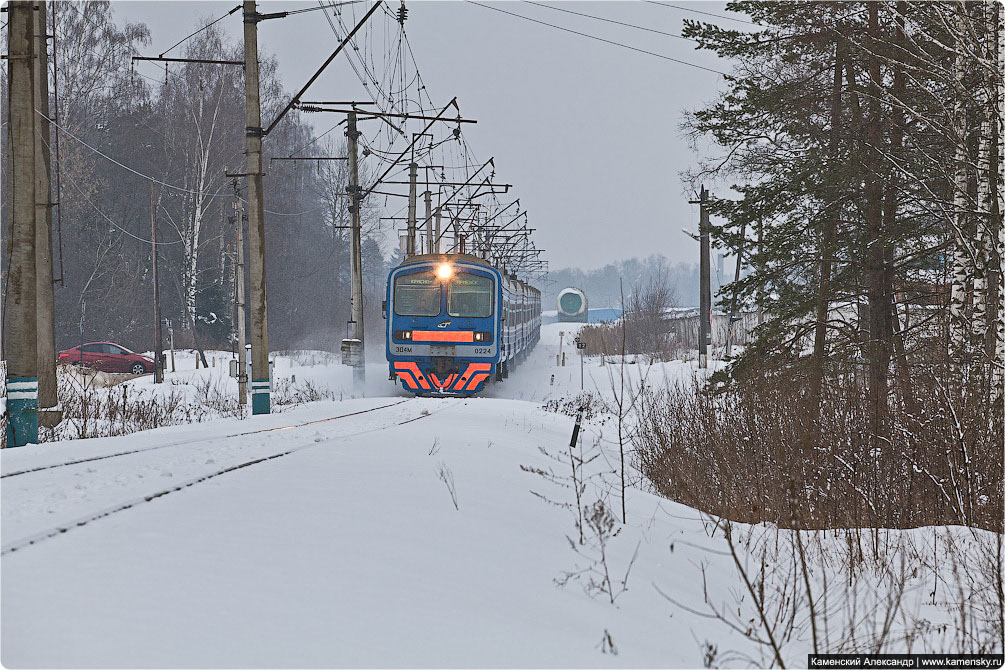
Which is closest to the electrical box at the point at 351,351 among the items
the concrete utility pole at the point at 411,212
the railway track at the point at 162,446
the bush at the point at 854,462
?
the concrete utility pole at the point at 411,212

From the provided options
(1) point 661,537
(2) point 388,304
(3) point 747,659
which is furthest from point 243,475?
(2) point 388,304

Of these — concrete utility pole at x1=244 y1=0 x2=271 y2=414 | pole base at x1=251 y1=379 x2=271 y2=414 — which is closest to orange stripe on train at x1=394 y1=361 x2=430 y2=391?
concrete utility pole at x1=244 y1=0 x2=271 y2=414

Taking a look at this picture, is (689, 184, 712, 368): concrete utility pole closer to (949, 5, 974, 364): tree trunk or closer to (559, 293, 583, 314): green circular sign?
(949, 5, 974, 364): tree trunk

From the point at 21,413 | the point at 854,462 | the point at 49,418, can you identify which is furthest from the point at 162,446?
the point at 854,462

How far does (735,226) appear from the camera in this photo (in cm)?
1284

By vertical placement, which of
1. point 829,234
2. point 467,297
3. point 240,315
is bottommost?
point 240,315

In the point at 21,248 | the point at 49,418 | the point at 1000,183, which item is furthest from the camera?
the point at 49,418

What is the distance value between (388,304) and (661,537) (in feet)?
48.5

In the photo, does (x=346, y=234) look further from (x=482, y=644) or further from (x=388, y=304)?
(x=482, y=644)

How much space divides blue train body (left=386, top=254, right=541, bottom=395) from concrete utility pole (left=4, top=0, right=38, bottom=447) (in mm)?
10982

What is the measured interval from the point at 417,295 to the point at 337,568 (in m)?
16.4

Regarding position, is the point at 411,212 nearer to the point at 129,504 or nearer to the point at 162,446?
the point at 162,446

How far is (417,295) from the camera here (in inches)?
801

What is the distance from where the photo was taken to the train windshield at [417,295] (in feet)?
66.5
